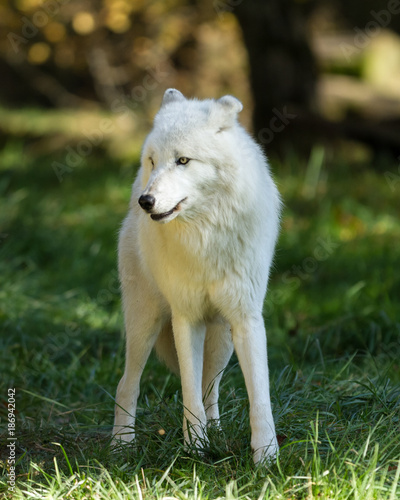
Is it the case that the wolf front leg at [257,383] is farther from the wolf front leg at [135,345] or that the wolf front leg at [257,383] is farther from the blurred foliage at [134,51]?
the blurred foliage at [134,51]

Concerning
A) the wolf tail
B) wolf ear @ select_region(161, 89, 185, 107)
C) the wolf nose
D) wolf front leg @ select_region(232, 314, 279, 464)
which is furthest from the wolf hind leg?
wolf ear @ select_region(161, 89, 185, 107)

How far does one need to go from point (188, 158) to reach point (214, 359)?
1.23m

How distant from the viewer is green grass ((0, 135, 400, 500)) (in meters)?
3.01

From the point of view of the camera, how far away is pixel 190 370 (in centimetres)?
339

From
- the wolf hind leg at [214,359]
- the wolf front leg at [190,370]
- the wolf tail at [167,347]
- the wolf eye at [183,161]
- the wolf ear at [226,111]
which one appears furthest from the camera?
the wolf tail at [167,347]

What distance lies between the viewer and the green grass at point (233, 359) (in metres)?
3.01

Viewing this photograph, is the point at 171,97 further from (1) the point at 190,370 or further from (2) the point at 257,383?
Result: (2) the point at 257,383

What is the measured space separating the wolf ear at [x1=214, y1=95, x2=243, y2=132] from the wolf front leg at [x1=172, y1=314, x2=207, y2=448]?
961 mm

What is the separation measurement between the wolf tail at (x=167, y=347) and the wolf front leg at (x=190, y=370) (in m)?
0.50

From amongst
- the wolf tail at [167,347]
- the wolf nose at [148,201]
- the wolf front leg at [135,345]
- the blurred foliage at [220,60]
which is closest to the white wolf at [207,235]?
the wolf nose at [148,201]

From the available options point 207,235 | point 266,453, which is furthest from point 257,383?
point 207,235

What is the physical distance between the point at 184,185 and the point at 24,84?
628 inches

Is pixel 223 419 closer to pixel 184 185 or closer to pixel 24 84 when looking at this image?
pixel 184 185

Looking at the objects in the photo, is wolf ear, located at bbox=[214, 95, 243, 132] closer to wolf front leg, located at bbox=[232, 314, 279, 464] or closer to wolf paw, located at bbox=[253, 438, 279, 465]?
wolf front leg, located at bbox=[232, 314, 279, 464]
